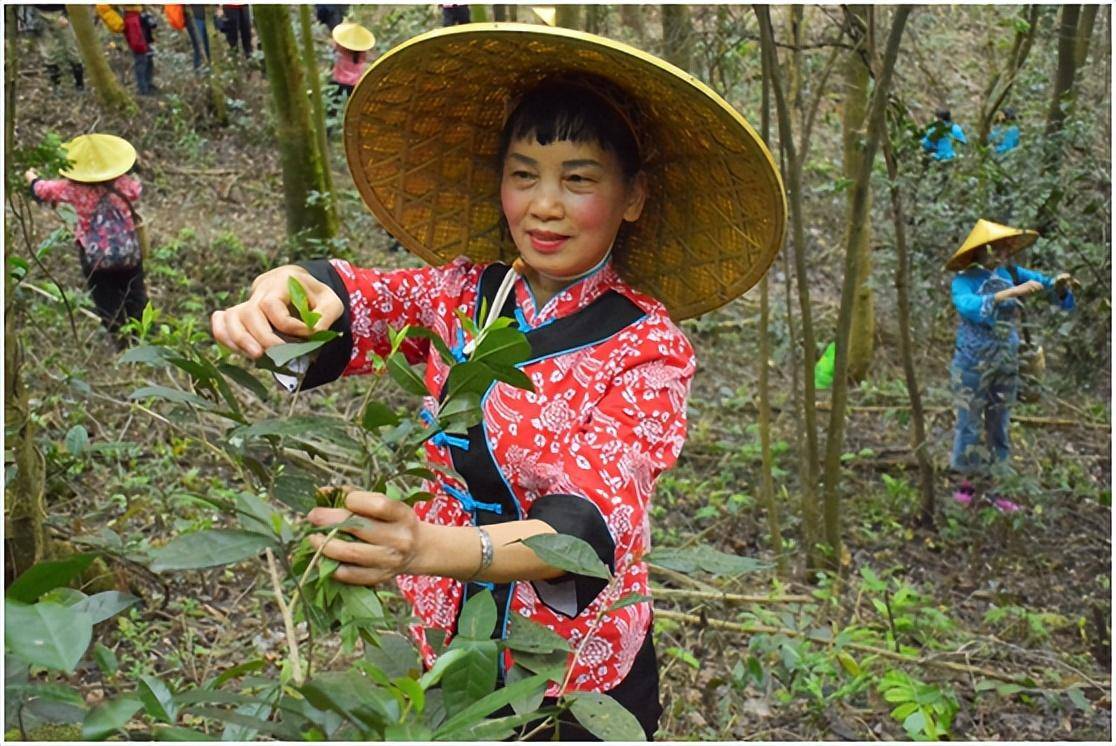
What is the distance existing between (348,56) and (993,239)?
5.28m

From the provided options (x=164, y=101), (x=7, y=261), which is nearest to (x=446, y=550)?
(x=7, y=261)

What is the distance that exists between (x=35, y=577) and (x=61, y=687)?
0.12 metres

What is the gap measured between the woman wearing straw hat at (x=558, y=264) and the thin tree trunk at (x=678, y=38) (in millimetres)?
3444

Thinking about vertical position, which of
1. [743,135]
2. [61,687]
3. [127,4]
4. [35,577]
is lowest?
[61,687]

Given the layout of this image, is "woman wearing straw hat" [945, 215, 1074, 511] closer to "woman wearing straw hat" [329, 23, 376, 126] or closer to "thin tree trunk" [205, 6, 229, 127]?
"woman wearing straw hat" [329, 23, 376, 126]

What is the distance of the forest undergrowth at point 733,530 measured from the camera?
3297mm

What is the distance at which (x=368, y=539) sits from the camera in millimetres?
1195

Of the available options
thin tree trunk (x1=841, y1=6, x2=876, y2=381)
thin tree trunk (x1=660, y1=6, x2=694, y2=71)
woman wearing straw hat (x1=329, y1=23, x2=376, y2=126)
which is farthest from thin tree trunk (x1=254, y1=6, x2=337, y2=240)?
thin tree trunk (x1=841, y1=6, x2=876, y2=381)

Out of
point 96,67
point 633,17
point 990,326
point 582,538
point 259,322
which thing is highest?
point 633,17

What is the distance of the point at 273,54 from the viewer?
6164 mm

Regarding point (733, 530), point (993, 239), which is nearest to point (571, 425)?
point (733, 530)

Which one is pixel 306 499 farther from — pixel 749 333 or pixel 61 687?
pixel 749 333

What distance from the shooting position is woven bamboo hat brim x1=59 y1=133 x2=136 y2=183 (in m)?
5.80

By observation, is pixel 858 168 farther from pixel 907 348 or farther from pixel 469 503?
pixel 469 503
